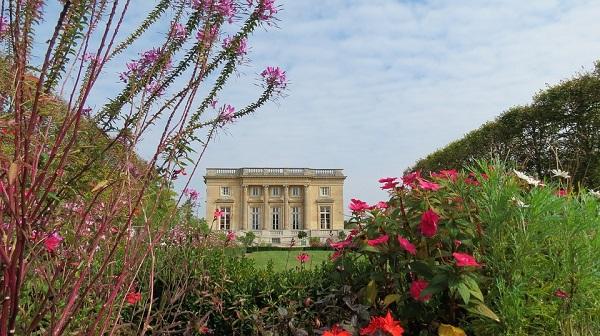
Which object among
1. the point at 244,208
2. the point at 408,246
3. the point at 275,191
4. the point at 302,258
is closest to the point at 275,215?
the point at 275,191

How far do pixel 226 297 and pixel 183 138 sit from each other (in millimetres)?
2320

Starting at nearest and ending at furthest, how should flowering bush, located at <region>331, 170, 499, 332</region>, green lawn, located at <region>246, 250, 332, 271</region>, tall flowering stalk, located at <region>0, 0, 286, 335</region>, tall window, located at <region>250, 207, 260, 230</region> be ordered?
tall flowering stalk, located at <region>0, 0, 286, 335</region> < flowering bush, located at <region>331, 170, 499, 332</region> < green lawn, located at <region>246, 250, 332, 271</region> < tall window, located at <region>250, 207, 260, 230</region>

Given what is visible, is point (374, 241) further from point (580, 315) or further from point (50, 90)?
point (50, 90)

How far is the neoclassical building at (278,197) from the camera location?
56.7 m

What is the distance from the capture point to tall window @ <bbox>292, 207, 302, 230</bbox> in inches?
2258

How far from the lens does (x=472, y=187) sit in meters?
2.54

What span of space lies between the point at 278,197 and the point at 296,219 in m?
2.98

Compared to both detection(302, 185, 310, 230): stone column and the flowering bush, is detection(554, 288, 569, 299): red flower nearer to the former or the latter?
the flowering bush

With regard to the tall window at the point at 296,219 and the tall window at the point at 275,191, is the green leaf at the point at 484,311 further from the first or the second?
the tall window at the point at 275,191

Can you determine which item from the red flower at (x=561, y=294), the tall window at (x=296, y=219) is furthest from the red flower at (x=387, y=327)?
the tall window at (x=296, y=219)

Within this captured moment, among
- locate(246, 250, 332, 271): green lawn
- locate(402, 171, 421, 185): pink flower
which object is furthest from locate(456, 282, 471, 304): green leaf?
locate(246, 250, 332, 271): green lawn

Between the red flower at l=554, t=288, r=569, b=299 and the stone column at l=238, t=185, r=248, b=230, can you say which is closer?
the red flower at l=554, t=288, r=569, b=299

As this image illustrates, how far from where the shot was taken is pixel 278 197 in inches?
2256

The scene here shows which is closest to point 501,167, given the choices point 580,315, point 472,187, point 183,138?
point 472,187
